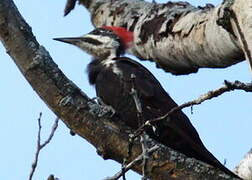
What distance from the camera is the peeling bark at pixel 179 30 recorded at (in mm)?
3785

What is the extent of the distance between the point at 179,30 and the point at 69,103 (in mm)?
1183

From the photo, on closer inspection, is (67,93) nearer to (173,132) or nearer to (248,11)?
(248,11)

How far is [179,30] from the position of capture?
454 cm

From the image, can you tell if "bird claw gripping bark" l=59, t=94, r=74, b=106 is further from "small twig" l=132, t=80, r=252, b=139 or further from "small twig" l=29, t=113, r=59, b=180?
"small twig" l=132, t=80, r=252, b=139

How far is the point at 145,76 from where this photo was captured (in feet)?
17.0

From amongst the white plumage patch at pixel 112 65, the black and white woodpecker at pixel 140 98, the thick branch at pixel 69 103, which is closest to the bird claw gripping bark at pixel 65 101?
the thick branch at pixel 69 103

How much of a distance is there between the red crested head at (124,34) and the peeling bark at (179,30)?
0.06 meters

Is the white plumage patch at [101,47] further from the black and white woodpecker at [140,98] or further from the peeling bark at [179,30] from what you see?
the peeling bark at [179,30]

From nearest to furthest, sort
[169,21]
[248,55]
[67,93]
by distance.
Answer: [248,55] → [67,93] → [169,21]

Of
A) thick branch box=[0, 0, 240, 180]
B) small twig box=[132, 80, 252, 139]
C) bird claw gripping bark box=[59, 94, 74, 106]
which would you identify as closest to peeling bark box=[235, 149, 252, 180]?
thick branch box=[0, 0, 240, 180]

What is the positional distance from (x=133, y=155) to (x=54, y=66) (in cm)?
58

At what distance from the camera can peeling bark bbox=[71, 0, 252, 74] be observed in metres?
3.79

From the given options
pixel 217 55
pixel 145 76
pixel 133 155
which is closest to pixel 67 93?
pixel 133 155

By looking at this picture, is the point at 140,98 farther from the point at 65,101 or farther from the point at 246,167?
the point at 65,101
